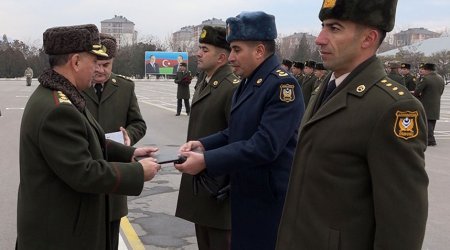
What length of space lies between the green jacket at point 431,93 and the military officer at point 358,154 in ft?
35.9

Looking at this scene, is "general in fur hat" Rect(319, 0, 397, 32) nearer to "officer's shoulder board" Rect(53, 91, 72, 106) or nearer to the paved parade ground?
"officer's shoulder board" Rect(53, 91, 72, 106)

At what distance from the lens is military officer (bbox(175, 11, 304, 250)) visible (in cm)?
281

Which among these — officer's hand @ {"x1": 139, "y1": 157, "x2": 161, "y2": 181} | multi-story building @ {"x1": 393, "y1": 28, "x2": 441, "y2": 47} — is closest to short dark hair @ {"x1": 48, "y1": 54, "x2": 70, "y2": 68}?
officer's hand @ {"x1": 139, "y1": 157, "x2": 161, "y2": 181}

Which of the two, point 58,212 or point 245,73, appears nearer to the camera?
point 58,212

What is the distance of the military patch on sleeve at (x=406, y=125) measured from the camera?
5.68ft

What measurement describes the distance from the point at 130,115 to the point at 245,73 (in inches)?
52.8

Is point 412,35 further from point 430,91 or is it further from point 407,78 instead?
point 430,91

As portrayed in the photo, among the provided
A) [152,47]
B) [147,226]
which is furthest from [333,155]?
[152,47]

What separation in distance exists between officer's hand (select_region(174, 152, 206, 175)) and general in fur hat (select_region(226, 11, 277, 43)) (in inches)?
29.4

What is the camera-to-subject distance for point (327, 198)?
1.93 metres

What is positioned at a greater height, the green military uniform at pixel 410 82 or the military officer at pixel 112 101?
the military officer at pixel 112 101

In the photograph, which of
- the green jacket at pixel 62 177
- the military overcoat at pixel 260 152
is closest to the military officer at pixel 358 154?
the military overcoat at pixel 260 152

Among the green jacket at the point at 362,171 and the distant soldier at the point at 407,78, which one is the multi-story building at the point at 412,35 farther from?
the green jacket at the point at 362,171

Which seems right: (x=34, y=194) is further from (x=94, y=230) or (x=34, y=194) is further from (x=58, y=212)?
(x=94, y=230)
